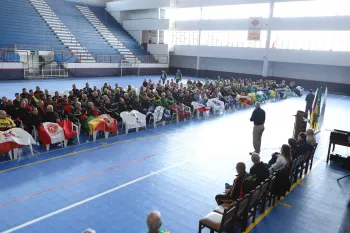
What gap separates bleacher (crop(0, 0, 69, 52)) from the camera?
26.5 metres

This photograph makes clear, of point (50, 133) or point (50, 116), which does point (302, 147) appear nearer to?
point (50, 133)

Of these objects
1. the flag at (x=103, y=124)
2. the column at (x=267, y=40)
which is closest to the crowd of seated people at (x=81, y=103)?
the flag at (x=103, y=124)

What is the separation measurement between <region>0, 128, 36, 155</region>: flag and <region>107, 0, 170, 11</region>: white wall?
104 feet

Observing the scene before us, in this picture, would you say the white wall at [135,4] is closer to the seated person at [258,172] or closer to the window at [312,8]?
the window at [312,8]

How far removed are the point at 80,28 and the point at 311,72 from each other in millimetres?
26280

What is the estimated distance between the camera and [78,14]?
36.5m

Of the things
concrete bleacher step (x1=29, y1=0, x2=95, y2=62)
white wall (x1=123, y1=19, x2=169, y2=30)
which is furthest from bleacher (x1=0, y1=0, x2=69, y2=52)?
white wall (x1=123, y1=19, x2=169, y2=30)

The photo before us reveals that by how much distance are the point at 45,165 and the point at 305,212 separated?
656cm

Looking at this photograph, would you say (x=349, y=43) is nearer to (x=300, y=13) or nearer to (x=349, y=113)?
(x=300, y=13)

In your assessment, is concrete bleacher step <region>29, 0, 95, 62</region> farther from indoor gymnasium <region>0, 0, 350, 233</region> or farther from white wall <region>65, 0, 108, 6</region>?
white wall <region>65, 0, 108, 6</region>

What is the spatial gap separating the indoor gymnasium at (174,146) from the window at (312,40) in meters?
0.11

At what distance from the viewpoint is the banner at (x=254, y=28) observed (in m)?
30.7

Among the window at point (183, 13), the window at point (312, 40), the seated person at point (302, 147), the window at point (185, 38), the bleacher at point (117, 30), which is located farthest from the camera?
the bleacher at point (117, 30)

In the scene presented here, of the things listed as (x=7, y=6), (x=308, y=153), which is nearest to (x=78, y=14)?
(x=7, y=6)
